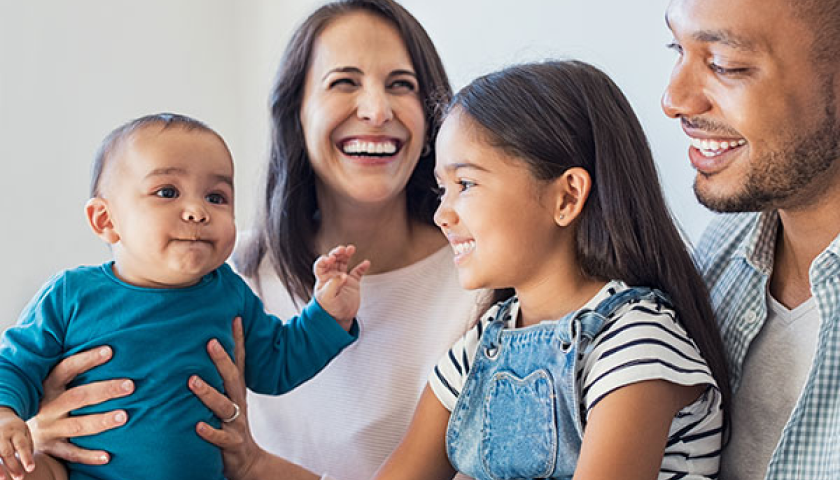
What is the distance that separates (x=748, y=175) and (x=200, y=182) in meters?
0.87

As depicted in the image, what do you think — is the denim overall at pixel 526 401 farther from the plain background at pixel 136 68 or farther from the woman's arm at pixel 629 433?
the plain background at pixel 136 68

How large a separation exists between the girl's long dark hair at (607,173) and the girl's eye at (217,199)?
45 cm

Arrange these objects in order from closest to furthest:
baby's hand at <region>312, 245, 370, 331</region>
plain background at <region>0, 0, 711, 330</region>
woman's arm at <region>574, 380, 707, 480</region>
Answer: woman's arm at <region>574, 380, 707, 480</region>
baby's hand at <region>312, 245, 370, 331</region>
plain background at <region>0, 0, 711, 330</region>

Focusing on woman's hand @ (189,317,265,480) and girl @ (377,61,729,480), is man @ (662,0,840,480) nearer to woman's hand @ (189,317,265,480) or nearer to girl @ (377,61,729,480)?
girl @ (377,61,729,480)

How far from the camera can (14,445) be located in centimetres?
134

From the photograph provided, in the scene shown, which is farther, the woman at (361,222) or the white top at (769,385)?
the woman at (361,222)

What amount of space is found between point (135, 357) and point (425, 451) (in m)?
0.50

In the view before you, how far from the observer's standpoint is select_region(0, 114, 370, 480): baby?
1503mm

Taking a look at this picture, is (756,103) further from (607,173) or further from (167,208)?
(167,208)

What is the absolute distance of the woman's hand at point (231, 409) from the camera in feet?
5.13

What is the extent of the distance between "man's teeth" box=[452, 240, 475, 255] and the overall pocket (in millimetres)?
202

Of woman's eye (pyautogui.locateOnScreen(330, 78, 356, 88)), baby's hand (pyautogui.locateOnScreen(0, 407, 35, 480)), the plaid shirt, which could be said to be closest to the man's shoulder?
the plaid shirt

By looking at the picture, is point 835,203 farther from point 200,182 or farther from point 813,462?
point 200,182

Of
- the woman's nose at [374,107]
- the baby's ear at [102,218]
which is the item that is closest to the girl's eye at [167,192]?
the baby's ear at [102,218]
